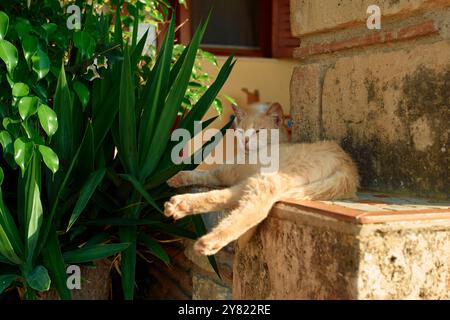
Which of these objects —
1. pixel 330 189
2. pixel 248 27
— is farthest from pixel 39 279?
pixel 248 27

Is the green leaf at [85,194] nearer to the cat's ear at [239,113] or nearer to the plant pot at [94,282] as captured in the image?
the plant pot at [94,282]

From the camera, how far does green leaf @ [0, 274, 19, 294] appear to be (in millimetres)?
1899

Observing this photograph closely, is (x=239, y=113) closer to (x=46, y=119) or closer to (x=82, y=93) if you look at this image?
(x=82, y=93)

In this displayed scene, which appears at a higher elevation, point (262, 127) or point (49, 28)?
point (49, 28)

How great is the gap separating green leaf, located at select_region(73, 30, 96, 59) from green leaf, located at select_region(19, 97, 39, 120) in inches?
10.8

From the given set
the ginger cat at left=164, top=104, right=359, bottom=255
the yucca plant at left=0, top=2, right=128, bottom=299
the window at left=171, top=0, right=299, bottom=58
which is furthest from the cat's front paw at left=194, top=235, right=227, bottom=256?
the window at left=171, top=0, right=299, bottom=58

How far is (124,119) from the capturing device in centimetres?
205

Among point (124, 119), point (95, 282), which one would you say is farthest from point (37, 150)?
point (95, 282)

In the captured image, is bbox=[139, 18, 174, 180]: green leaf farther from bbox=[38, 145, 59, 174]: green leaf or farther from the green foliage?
bbox=[38, 145, 59, 174]: green leaf

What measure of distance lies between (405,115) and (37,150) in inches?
45.8

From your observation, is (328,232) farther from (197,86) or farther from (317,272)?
(197,86)

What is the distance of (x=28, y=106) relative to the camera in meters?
1.75

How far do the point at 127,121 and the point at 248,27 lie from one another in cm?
400

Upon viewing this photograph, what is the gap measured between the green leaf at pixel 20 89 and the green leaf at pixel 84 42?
25 cm
